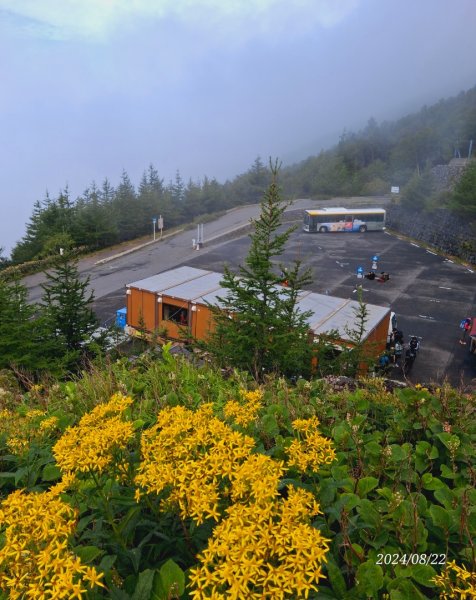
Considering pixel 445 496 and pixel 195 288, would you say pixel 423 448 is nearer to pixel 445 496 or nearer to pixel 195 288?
pixel 445 496

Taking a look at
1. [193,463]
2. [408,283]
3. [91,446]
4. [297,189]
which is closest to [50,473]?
[91,446]

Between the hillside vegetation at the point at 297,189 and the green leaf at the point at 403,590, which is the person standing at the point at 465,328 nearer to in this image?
the hillside vegetation at the point at 297,189

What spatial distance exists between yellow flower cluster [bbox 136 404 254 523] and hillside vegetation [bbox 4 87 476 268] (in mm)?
11585

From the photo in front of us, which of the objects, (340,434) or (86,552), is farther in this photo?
(340,434)

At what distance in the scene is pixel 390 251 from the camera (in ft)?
129

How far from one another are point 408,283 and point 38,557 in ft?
102

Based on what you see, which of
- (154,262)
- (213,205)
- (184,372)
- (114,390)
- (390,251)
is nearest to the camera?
(114,390)

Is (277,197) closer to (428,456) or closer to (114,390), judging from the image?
(114,390)

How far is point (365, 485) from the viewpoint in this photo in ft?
9.96

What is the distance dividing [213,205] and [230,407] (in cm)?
5831

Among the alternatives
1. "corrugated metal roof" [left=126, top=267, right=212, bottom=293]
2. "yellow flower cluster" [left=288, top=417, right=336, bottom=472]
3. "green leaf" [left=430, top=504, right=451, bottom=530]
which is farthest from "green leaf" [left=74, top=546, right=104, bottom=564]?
"corrugated metal roof" [left=126, top=267, right=212, bottom=293]

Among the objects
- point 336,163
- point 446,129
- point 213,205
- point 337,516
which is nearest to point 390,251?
point 213,205

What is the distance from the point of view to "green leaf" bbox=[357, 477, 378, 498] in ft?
9.87

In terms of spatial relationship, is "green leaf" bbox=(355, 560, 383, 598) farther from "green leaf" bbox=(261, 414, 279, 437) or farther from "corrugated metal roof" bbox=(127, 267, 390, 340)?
"corrugated metal roof" bbox=(127, 267, 390, 340)
